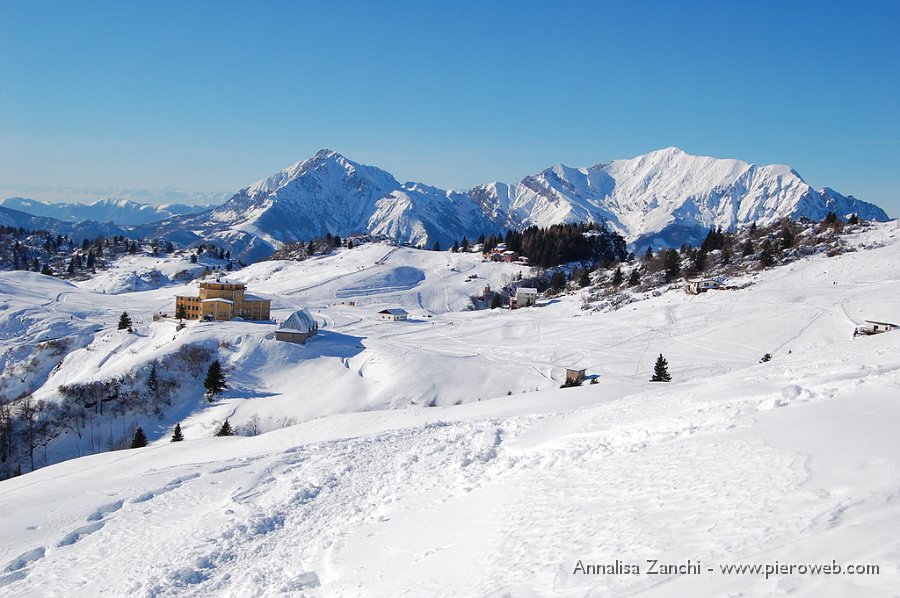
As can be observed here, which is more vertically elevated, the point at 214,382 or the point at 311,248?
the point at 311,248

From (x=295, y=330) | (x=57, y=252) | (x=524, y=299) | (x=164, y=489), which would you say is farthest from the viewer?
(x=57, y=252)

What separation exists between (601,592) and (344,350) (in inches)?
1930

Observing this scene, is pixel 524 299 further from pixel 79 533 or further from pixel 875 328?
pixel 79 533

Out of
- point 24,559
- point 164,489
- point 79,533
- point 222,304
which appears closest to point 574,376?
point 164,489

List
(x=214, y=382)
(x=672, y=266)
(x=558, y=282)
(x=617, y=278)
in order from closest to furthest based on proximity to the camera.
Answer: (x=214, y=382) < (x=672, y=266) < (x=617, y=278) < (x=558, y=282)

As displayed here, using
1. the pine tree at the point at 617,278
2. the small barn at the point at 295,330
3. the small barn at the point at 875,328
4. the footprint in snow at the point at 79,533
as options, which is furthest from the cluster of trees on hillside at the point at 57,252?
the small barn at the point at 875,328

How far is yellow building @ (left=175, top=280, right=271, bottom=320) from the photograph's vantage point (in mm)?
64062

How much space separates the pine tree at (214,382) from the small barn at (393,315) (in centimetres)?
2907

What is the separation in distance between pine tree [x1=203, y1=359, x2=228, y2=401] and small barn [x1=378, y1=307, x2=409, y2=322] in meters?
29.1

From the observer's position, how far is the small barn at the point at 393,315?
73750 mm

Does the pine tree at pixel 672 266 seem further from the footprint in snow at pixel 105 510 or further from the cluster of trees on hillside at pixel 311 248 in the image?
the cluster of trees on hillside at pixel 311 248

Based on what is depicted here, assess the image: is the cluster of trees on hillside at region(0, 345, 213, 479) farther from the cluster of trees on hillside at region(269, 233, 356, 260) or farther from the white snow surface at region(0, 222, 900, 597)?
the cluster of trees on hillside at region(269, 233, 356, 260)

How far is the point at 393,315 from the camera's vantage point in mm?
74250

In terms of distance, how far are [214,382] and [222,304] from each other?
67.7ft
